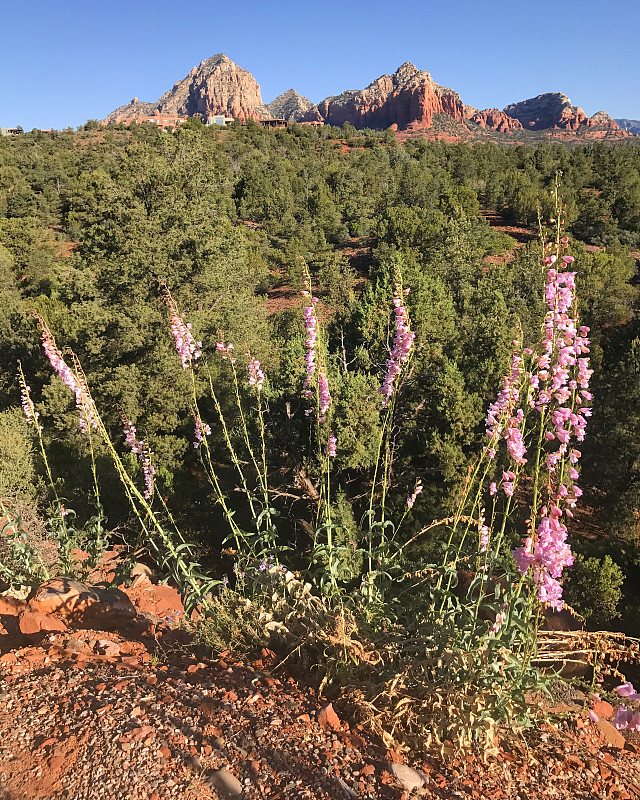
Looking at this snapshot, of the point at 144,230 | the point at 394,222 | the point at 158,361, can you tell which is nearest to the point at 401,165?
the point at 394,222

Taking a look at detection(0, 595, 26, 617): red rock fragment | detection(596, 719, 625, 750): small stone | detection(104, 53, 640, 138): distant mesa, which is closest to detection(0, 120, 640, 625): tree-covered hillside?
detection(0, 595, 26, 617): red rock fragment

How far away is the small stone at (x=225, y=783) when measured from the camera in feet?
7.80

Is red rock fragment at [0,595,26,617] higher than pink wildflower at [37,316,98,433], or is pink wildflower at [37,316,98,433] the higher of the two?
pink wildflower at [37,316,98,433]

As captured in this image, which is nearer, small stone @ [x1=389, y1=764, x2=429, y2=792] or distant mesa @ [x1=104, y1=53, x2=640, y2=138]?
small stone @ [x1=389, y1=764, x2=429, y2=792]

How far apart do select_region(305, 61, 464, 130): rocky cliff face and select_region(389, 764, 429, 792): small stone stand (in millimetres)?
151002

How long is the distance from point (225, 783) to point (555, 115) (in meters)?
206

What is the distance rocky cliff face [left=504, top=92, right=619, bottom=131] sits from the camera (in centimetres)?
15875

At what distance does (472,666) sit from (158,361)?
Result: 14.5 m

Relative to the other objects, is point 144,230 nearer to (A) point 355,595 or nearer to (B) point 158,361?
(B) point 158,361

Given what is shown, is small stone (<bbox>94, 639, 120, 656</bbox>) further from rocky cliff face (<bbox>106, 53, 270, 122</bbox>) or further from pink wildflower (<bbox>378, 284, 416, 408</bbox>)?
rocky cliff face (<bbox>106, 53, 270, 122</bbox>)

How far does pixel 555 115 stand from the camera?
165 metres

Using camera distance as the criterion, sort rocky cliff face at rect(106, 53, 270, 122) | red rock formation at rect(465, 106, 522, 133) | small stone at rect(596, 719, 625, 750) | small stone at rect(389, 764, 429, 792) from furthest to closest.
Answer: rocky cliff face at rect(106, 53, 270, 122) → red rock formation at rect(465, 106, 522, 133) → small stone at rect(596, 719, 625, 750) → small stone at rect(389, 764, 429, 792)

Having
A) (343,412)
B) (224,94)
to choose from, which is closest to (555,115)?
(224,94)

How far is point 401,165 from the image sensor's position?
51.2m
